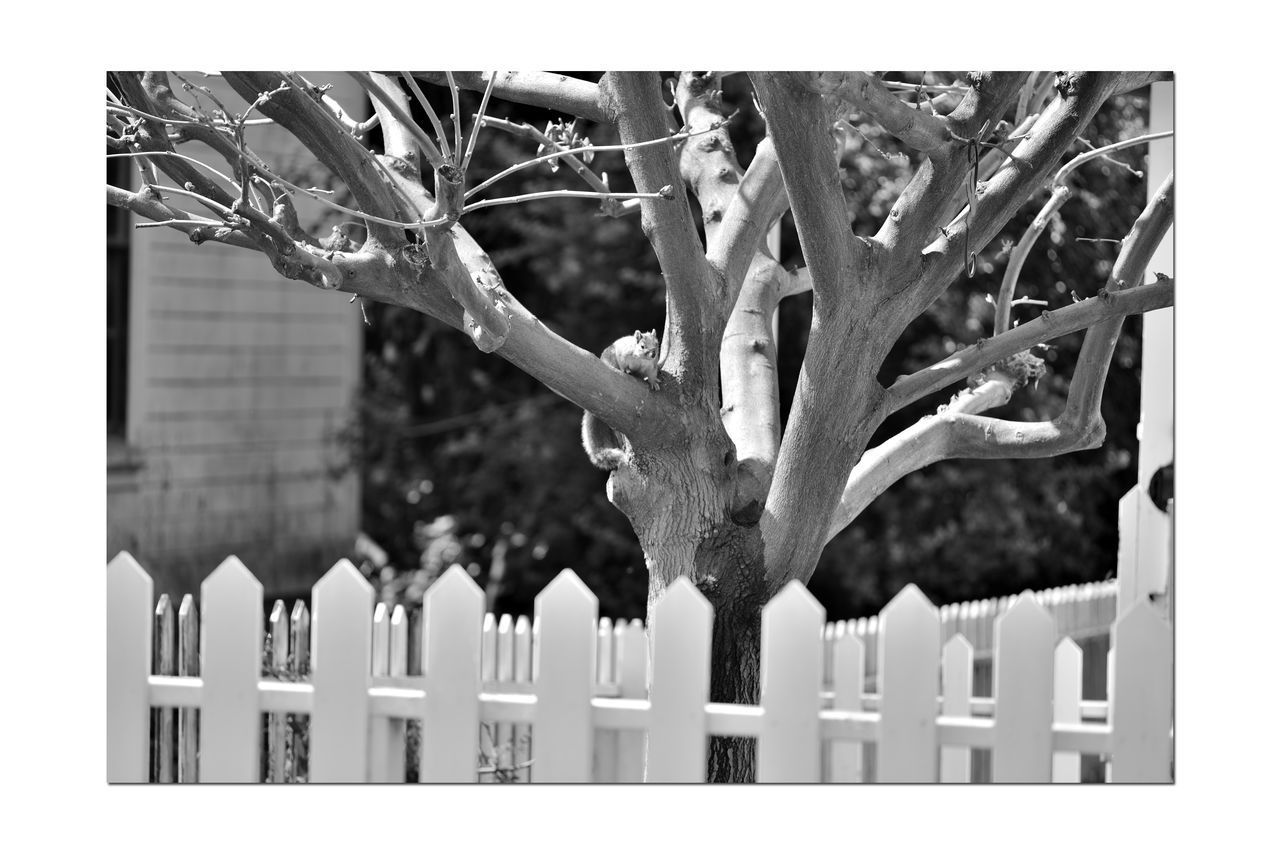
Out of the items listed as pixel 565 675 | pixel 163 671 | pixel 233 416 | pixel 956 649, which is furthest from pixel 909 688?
pixel 233 416

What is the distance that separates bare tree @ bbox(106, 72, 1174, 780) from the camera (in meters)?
1.86

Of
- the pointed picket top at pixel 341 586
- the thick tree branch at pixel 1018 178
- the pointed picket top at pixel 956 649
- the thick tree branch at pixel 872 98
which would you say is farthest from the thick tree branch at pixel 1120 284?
the pointed picket top at pixel 341 586

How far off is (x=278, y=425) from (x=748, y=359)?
463cm

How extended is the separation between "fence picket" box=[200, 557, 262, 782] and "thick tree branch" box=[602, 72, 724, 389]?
0.83 metres

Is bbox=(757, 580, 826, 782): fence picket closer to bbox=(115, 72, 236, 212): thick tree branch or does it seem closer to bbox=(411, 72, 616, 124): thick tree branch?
bbox=(115, 72, 236, 212): thick tree branch

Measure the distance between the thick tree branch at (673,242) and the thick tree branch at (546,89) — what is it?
1.01ft

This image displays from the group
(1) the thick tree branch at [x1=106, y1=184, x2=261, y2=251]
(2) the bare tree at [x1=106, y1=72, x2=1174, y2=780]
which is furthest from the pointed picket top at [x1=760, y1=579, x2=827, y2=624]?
(1) the thick tree branch at [x1=106, y1=184, x2=261, y2=251]

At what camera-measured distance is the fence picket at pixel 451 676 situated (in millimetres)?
1694

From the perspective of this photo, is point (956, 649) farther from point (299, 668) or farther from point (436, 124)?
point (299, 668)

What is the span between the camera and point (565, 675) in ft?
5.50

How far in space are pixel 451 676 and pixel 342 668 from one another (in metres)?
0.16
